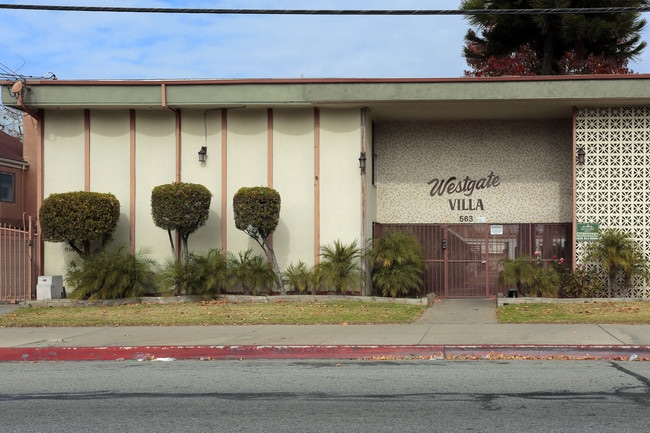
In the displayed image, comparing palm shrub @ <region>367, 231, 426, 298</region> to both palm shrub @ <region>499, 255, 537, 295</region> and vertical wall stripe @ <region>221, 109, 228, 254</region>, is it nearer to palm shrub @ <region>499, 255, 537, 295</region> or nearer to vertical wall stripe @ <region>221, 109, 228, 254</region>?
palm shrub @ <region>499, 255, 537, 295</region>

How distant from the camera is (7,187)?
100 feet

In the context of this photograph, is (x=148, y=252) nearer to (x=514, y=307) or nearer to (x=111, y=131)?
(x=111, y=131)

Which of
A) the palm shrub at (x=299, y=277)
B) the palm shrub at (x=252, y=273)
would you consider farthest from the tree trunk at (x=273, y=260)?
the palm shrub at (x=299, y=277)

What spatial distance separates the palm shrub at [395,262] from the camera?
17641mm

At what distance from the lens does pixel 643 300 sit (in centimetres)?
1684

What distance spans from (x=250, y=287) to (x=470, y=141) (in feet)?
23.0

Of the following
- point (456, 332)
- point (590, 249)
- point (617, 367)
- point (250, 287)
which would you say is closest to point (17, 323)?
point (250, 287)

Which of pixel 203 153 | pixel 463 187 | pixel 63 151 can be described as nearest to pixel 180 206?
pixel 203 153

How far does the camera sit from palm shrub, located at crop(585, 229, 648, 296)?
16922 mm

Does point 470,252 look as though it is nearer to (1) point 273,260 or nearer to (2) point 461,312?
(2) point 461,312

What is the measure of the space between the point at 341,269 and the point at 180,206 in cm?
408

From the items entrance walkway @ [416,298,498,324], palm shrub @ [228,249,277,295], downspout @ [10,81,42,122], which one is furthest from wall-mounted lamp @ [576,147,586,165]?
downspout @ [10,81,42,122]

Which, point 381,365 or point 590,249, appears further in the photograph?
point 590,249

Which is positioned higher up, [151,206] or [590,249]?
[151,206]
